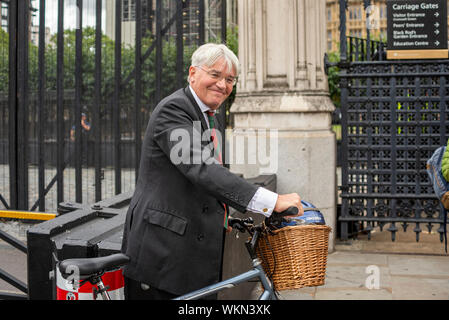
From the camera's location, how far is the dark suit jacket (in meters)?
2.38

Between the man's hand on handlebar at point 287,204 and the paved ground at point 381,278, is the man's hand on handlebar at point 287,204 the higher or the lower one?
the higher one

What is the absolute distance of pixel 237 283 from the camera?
7.95 feet

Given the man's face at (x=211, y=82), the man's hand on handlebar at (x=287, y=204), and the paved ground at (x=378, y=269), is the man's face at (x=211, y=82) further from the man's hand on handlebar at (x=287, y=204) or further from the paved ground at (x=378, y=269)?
the paved ground at (x=378, y=269)

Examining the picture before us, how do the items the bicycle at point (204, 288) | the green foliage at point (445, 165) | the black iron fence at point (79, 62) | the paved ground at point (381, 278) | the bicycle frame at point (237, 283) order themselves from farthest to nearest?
the black iron fence at point (79, 62), the paved ground at point (381, 278), the green foliage at point (445, 165), the bicycle frame at point (237, 283), the bicycle at point (204, 288)

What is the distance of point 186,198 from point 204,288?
399 mm

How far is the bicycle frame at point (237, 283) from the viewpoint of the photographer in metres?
2.38

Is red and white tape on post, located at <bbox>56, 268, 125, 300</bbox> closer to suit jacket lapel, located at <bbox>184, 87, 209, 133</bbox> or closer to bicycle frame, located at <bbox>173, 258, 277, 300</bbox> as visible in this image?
bicycle frame, located at <bbox>173, 258, 277, 300</bbox>

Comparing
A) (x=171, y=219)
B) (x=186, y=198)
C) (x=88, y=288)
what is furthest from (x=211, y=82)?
(x=88, y=288)

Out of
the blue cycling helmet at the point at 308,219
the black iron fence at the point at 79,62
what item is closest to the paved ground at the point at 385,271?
the black iron fence at the point at 79,62

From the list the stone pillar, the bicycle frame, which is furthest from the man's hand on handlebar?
the stone pillar

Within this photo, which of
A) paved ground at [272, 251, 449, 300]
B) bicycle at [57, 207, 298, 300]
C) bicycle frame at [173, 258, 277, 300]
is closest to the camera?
bicycle at [57, 207, 298, 300]

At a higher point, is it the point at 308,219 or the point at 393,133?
the point at 393,133

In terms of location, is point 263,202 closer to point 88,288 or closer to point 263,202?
point 263,202
